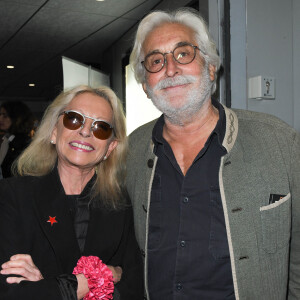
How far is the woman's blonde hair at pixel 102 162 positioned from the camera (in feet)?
6.37

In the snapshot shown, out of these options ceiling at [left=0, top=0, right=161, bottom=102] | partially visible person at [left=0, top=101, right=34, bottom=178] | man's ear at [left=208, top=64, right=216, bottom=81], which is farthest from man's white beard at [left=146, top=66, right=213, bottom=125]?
partially visible person at [left=0, top=101, right=34, bottom=178]

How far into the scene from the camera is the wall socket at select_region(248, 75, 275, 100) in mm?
2404

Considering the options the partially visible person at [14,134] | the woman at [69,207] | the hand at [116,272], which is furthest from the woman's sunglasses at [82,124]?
the partially visible person at [14,134]

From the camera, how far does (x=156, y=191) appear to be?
177 cm

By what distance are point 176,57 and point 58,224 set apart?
1077 mm

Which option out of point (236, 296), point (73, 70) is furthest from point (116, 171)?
point (73, 70)

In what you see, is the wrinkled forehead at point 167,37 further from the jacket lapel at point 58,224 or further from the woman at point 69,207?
the jacket lapel at point 58,224

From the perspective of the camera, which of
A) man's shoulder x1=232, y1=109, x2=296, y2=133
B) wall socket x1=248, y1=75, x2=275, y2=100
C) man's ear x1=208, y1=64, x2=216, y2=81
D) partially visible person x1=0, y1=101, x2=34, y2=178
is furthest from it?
partially visible person x1=0, y1=101, x2=34, y2=178

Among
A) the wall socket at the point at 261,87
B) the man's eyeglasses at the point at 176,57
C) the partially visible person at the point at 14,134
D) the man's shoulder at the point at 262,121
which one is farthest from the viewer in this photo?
the partially visible person at the point at 14,134

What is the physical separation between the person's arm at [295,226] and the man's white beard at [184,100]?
20.6 inches

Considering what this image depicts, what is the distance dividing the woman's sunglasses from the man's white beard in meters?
0.34

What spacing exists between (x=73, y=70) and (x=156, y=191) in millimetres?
3863

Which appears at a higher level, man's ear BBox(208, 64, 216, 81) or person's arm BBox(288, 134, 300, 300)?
man's ear BBox(208, 64, 216, 81)

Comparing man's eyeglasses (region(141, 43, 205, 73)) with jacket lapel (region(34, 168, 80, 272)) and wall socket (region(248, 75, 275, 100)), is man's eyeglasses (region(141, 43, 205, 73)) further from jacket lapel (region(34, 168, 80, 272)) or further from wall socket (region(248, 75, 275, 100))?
jacket lapel (region(34, 168, 80, 272))
